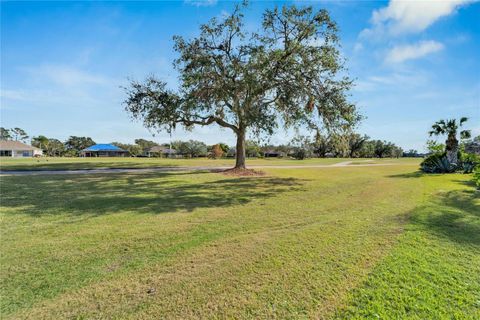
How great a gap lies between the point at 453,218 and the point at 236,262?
6599 mm

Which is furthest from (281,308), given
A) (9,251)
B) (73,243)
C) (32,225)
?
(32,225)

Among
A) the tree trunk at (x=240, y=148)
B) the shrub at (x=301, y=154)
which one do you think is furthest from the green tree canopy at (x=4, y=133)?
the tree trunk at (x=240, y=148)

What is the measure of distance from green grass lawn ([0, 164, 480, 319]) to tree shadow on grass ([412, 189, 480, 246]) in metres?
0.05

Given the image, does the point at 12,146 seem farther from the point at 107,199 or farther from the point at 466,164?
the point at 466,164

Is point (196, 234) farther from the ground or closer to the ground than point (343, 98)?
closer to the ground

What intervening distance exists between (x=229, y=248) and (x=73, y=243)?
3011 mm

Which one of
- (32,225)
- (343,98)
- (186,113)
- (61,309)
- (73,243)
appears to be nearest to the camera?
(61,309)

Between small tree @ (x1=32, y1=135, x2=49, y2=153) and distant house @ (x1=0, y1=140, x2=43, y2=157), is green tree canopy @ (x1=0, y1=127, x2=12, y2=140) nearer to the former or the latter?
small tree @ (x1=32, y1=135, x2=49, y2=153)

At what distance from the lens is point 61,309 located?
2.89 meters

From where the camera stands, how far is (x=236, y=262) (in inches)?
158

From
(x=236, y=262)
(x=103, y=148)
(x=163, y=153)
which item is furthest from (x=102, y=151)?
(x=236, y=262)

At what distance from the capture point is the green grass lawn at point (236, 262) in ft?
9.75

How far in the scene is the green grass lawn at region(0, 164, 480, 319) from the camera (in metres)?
2.97

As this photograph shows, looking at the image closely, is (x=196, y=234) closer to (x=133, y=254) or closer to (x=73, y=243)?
(x=133, y=254)
